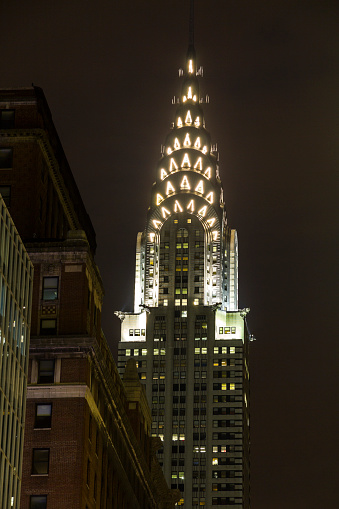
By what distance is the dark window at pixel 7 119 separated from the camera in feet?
487

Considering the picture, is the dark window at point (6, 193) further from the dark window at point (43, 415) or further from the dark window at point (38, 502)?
the dark window at point (38, 502)

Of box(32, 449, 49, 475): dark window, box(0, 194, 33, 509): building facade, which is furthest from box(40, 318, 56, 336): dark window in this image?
box(32, 449, 49, 475): dark window

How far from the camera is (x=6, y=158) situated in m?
147

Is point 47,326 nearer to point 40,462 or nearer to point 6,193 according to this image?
point 40,462

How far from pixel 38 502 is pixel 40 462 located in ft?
12.1

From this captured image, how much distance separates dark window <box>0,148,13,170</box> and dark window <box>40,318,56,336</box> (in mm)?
19858

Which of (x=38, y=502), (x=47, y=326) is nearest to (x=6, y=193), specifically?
(x=47, y=326)

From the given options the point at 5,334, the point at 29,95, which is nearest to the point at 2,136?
the point at 29,95

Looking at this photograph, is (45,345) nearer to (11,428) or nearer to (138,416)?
(11,428)

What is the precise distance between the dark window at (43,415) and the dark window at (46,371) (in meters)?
2.40

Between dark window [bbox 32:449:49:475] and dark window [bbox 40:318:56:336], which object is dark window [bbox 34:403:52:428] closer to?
dark window [bbox 32:449:49:475]

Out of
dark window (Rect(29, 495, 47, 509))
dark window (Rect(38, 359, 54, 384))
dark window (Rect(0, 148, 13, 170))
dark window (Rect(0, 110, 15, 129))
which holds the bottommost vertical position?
dark window (Rect(29, 495, 47, 509))

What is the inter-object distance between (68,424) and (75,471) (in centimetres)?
441

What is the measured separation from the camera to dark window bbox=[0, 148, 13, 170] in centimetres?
14688
